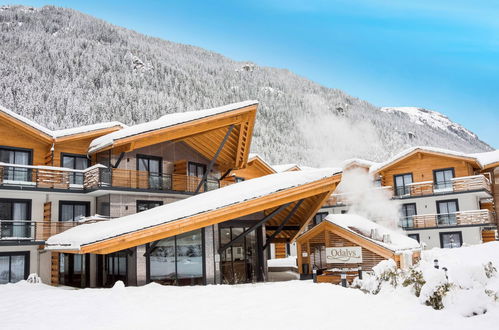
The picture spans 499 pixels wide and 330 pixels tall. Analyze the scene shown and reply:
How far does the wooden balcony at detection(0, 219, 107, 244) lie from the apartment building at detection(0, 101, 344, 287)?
4cm

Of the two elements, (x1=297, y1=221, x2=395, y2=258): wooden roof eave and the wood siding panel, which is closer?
(x1=297, y1=221, x2=395, y2=258): wooden roof eave

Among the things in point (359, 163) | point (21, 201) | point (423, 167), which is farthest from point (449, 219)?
point (21, 201)

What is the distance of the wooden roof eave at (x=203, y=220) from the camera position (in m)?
15.5

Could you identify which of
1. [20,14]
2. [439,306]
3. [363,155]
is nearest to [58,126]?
[20,14]

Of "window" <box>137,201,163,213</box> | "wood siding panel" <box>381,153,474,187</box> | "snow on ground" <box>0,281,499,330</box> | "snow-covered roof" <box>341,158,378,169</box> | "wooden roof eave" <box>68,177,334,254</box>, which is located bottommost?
"snow on ground" <box>0,281,499,330</box>

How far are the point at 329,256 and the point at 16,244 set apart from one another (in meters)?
15.0

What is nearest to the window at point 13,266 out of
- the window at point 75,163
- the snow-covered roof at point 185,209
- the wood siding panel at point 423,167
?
the snow-covered roof at point 185,209

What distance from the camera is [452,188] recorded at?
33.2m

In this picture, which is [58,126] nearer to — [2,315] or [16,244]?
[16,244]

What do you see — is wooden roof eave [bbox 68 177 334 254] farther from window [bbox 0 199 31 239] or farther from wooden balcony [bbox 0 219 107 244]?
window [bbox 0 199 31 239]

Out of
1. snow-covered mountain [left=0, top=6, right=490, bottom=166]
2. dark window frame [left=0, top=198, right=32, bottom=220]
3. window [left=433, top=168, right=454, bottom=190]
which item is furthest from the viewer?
snow-covered mountain [left=0, top=6, right=490, bottom=166]

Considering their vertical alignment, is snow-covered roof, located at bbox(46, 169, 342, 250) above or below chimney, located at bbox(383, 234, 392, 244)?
above

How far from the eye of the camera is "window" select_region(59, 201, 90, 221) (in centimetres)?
2191

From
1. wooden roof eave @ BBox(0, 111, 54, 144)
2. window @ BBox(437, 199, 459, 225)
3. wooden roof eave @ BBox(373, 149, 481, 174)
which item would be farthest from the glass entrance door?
wooden roof eave @ BBox(373, 149, 481, 174)
